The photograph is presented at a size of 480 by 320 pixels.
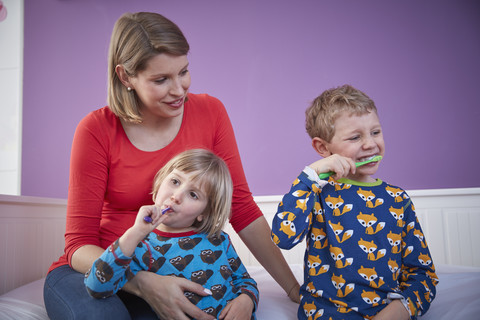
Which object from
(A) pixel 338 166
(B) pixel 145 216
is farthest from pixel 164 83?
(A) pixel 338 166

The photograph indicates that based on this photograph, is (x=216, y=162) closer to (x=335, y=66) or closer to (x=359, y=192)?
(x=359, y=192)

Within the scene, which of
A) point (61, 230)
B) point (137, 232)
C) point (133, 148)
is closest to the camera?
point (137, 232)

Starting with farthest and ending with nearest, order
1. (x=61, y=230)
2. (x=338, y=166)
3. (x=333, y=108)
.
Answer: (x=61, y=230) → (x=333, y=108) → (x=338, y=166)

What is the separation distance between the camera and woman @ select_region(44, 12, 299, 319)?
111 cm

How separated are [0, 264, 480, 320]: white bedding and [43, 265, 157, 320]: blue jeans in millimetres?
159

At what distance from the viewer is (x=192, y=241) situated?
104cm

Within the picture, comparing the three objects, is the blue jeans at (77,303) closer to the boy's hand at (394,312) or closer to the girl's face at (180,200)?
the girl's face at (180,200)

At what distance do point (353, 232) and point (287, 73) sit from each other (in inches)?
56.3

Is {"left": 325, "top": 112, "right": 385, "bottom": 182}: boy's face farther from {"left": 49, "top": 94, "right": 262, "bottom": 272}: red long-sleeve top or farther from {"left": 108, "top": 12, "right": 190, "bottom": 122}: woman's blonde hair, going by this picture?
{"left": 108, "top": 12, "right": 190, "bottom": 122}: woman's blonde hair

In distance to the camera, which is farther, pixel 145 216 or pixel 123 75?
pixel 123 75

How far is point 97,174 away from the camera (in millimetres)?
1155

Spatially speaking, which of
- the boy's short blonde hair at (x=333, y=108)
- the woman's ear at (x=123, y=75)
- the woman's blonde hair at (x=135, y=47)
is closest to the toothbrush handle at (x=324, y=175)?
the boy's short blonde hair at (x=333, y=108)

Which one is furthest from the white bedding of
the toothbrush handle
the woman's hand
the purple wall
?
the purple wall

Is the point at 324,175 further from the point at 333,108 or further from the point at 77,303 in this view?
the point at 77,303
